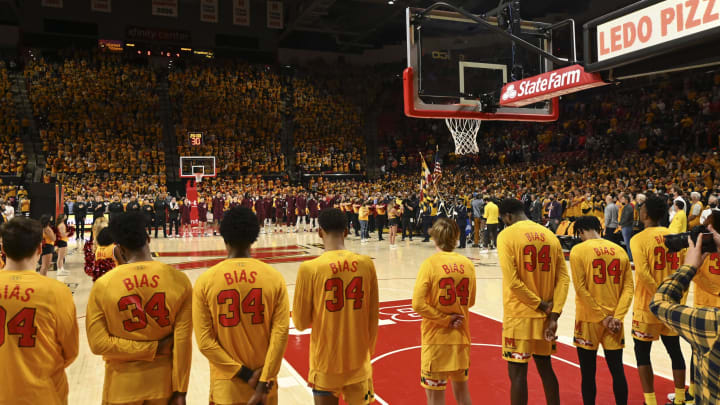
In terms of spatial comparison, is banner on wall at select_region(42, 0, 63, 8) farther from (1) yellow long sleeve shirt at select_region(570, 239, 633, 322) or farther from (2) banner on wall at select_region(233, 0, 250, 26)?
(1) yellow long sleeve shirt at select_region(570, 239, 633, 322)

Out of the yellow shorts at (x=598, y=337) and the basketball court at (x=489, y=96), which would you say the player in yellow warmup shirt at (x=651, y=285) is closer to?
the yellow shorts at (x=598, y=337)

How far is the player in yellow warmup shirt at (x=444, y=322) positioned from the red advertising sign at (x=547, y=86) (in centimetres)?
297

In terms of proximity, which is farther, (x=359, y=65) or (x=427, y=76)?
(x=359, y=65)

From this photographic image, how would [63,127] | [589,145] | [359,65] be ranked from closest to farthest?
[589,145] → [63,127] → [359,65]

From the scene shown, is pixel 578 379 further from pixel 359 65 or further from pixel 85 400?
pixel 359 65

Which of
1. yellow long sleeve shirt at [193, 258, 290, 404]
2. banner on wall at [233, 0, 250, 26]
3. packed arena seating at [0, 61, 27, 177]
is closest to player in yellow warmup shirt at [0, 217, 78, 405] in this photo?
yellow long sleeve shirt at [193, 258, 290, 404]

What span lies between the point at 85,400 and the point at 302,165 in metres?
23.9

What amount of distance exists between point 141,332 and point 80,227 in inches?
743

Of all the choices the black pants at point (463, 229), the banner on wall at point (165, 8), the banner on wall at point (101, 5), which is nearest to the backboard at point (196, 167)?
the banner on wall at point (165, 8)

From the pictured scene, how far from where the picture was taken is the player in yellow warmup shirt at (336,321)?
302cm

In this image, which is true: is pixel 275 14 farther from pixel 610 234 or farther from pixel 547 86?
pixel 547 86

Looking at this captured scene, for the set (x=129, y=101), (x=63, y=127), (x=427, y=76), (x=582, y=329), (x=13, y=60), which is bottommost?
(x=582, y=329)

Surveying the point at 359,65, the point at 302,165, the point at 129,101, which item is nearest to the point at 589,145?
the point at 302,165

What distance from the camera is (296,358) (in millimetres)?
5535
